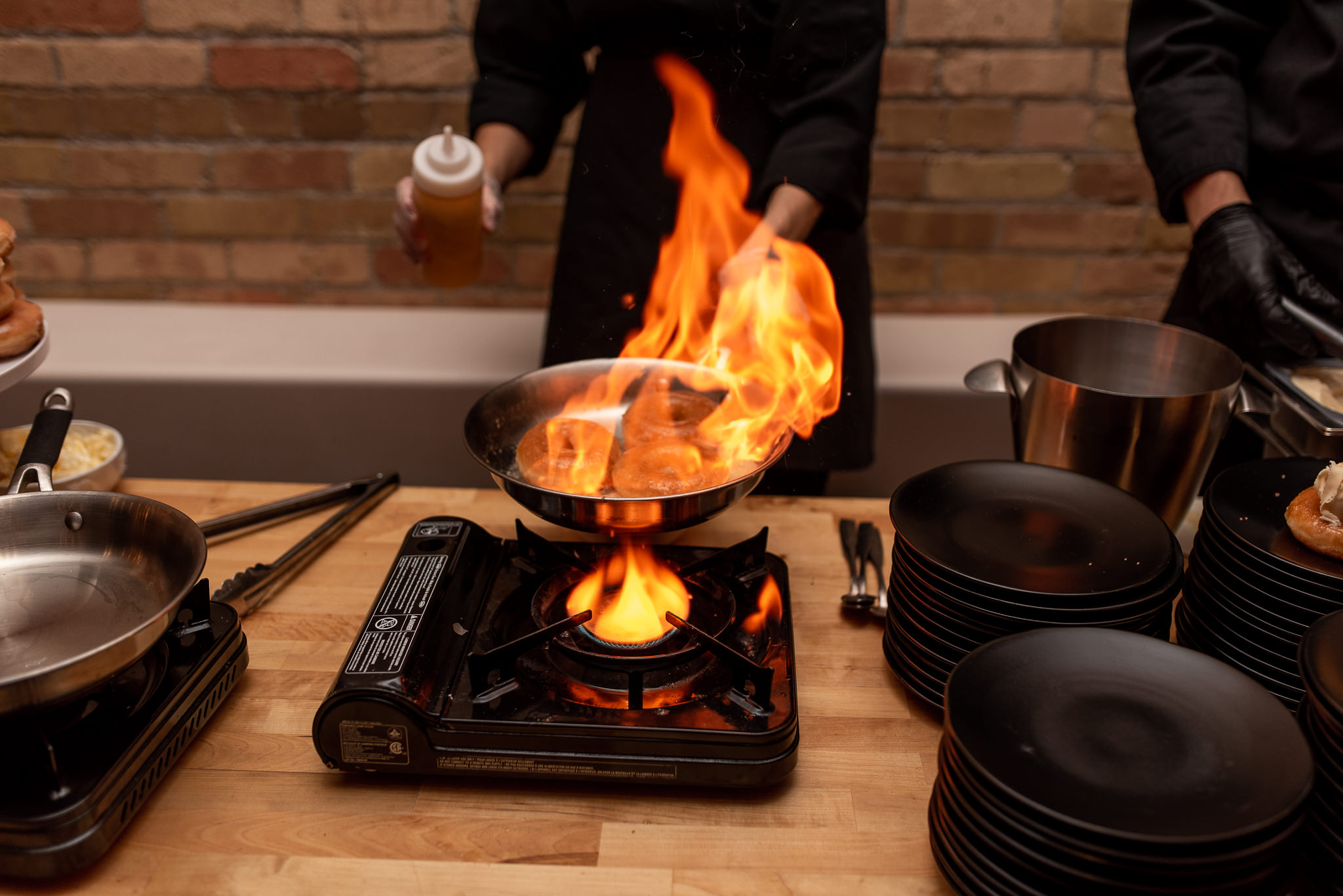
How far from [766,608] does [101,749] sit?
769mm

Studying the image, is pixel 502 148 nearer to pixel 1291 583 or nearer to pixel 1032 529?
pixel 1032 529

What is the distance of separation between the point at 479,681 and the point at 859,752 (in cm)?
46

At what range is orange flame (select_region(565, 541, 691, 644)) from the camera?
1.14 m

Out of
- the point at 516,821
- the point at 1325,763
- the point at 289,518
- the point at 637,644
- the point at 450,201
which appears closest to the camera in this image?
the point at 1325,763

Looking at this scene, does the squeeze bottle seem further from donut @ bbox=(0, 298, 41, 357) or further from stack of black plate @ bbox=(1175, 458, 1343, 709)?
stack of black plate @ bbox=(1175, 458, 1343, 709)

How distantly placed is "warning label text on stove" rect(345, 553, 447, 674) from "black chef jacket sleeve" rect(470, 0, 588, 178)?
4.04ft

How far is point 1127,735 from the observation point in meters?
0.88

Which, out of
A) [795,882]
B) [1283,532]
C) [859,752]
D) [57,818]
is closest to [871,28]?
[1283,532]

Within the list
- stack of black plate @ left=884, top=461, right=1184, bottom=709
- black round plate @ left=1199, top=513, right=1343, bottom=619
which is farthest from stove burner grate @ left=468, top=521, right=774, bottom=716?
black round plate @ left=1199, top=513, right=1343, bottom=619

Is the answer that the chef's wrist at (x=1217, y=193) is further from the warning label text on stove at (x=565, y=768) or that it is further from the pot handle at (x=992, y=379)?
the warning label text on stove at (x=565, y=768)

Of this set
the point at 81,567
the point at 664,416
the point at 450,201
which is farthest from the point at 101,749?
the point at 450,201

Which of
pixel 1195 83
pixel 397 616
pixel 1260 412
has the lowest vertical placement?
pixel 397 616

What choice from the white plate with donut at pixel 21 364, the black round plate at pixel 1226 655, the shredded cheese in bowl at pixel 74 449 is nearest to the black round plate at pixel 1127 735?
the black round plate at pixel 1226 655

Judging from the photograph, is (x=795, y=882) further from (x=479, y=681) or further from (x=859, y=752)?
(x=479, y=681)
